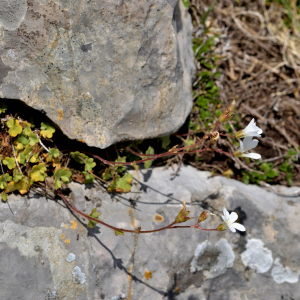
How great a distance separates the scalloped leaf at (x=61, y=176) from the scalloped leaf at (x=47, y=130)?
334 millimetres

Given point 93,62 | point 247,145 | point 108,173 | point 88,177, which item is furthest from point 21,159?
point 247,145

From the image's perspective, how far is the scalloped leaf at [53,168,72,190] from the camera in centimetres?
243

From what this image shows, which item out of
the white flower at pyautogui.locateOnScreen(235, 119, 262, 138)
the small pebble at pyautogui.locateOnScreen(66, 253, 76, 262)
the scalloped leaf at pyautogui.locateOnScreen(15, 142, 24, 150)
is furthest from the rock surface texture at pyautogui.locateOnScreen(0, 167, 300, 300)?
the white flower at pyautogui.locateOnScreen(235, 119, 262, 138)

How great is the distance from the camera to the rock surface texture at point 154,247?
2.23 meters

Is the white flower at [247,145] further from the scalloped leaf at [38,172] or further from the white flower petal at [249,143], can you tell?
the scalloped leaf at [38,172]

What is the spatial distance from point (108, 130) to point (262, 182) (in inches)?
80.0

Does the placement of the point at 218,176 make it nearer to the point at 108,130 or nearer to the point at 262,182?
the point at 262,182

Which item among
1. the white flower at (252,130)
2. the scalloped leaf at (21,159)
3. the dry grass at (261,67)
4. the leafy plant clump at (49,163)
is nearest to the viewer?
the white flower at (252,130)

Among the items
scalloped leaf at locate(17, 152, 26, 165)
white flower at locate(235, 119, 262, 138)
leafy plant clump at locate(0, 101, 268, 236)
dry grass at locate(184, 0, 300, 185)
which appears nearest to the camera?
white flower at locate(235, 119, 262, 138)

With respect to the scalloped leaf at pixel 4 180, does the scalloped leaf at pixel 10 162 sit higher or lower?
higher

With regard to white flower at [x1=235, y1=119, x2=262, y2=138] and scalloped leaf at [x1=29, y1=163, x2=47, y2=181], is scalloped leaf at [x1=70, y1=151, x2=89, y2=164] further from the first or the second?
white flower at [x1=235, y1=119, x2=262, y2=138]

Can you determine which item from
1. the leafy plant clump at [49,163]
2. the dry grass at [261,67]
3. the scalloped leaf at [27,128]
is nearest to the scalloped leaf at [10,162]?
the leafy plant clump at [49,163]

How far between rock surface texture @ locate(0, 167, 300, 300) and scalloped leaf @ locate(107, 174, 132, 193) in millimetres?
80

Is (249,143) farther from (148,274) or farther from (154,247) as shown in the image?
(148,274)
